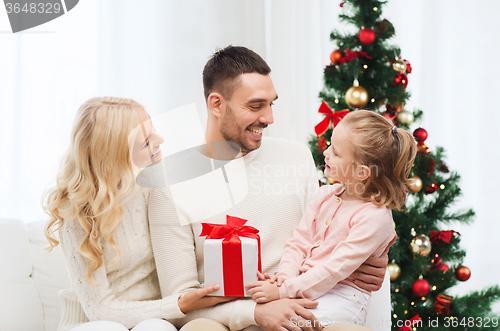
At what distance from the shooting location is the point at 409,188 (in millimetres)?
2162

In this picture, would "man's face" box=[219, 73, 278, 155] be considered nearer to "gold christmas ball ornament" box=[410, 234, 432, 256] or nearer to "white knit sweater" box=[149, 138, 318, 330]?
"white knit sweater" box=[149, 138, 318, 330]

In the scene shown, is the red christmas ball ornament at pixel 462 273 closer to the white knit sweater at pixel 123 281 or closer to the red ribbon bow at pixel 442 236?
the red ribbon bow at pixel 442 236

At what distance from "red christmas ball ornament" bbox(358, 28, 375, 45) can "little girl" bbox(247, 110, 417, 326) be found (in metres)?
0.79

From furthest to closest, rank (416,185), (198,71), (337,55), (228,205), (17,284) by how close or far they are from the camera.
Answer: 1. (198,71)
2. (337,55)
3. (416,185)
4. (17,284)
5. (228,205)

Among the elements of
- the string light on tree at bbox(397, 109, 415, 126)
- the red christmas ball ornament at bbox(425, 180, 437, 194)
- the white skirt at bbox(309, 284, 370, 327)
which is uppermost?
the string light on tree at bbox(397, 109, 415, 126)

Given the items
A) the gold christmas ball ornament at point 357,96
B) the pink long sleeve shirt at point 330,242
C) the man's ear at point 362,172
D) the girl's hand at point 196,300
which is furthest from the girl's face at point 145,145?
the gold christmas ball ornament at point 357,96

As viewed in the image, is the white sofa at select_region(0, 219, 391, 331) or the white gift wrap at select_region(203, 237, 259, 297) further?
the white sofa at select_region(0, 219, 391, 331)

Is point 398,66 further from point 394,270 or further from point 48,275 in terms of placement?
point 48,275

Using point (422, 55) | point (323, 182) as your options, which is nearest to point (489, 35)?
point (422, 55)

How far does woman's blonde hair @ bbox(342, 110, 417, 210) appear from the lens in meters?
1.48

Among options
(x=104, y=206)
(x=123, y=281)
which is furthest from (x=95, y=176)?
(x=123, y=281)

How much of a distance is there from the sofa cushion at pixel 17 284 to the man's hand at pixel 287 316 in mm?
1017

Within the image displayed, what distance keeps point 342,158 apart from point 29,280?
55.0 inches

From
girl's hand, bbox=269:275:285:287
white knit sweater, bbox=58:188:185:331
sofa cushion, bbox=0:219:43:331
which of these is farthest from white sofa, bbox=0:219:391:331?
girl's hand, bbox=269:275:285:287
